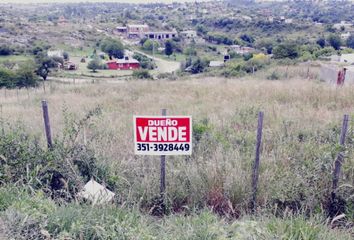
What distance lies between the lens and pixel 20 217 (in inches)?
118

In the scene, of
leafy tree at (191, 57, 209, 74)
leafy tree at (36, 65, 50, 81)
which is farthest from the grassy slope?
leafy tree at (191, 57, 209, 74)

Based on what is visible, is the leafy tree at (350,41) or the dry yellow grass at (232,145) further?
the leafy tree at (350,41)

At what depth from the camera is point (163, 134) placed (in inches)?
150

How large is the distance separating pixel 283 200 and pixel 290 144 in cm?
131

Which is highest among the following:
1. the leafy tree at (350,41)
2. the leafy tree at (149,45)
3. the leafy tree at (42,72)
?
the leafy tree at (350,41)

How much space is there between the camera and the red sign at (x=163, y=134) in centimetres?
376

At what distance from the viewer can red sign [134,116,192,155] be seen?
3758mm

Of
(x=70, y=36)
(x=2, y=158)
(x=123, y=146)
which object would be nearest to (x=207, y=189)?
(x=123, y=146)

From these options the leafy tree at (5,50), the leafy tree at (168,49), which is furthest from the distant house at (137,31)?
the leafy tree at (5,50)

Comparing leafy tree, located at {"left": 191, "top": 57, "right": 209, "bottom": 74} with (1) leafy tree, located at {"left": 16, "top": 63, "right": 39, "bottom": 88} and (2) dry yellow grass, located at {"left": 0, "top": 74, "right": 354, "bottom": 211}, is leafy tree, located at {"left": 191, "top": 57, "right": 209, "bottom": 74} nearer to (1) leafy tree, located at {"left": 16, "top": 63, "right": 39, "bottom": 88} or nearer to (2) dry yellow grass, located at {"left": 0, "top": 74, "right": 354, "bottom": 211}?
(1) leafy tree, located at {"left": 16, "top": 63, "right": 39, "bottom": 88}

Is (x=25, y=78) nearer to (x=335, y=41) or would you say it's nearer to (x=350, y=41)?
(x=335, y=41)

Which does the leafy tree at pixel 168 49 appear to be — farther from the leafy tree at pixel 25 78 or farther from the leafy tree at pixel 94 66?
the leafy tree at pixel 25 78

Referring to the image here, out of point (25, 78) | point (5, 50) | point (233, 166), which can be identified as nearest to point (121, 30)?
point (5, 50)

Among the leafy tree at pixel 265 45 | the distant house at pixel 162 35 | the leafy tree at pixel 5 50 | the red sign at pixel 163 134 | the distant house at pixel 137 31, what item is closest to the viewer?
the red sign at pixel 163 134
